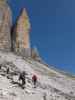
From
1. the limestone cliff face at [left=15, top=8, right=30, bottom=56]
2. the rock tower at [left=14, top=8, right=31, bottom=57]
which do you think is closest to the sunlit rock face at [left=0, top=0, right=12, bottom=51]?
the rock tower at [left=14, top=8, right=31, bottom=57]

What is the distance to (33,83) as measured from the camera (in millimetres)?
45219

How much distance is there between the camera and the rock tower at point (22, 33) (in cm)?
9528

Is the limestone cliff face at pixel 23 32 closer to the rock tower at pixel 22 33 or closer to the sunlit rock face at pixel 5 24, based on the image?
the rock tower at pixel 22 33

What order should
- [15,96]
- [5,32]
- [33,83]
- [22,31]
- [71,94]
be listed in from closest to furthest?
[15,96]
[33,83]
[71,94]
[5,32]
[22,31]

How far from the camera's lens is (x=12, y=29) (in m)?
97.9

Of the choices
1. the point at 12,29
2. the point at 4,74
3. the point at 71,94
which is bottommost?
the point at 71,94

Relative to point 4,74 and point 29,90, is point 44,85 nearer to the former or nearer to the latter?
point 4,74

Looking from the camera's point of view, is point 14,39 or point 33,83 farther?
point 14,39

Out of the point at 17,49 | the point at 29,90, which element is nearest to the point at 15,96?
the point at 29,90

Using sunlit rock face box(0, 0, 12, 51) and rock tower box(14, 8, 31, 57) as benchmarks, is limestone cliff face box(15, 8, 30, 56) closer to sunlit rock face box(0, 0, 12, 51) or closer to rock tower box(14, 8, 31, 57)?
rock tower box(14, 8, 31, 57)

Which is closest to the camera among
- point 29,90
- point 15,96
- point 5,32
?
point 15,96

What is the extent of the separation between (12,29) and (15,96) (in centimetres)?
6350

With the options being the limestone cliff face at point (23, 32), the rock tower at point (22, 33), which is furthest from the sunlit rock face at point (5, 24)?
the limestone cliff face at point (23, 32)

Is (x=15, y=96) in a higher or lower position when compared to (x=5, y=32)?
lower
